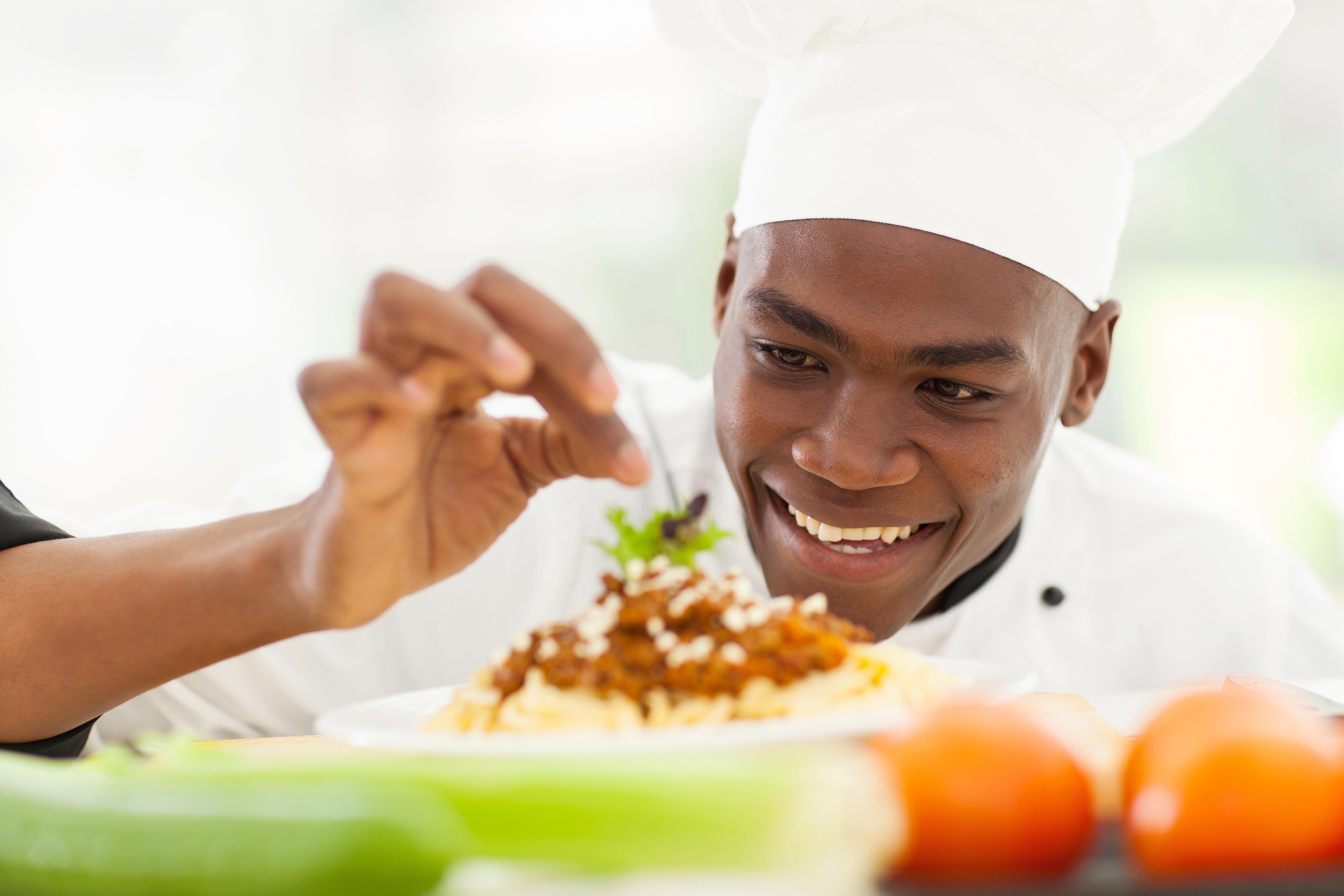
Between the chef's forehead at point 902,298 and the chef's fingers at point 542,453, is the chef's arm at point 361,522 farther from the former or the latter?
the chef's forehead at point 902,298

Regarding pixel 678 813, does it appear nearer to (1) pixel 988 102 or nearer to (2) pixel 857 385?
(2) pixel 857 385

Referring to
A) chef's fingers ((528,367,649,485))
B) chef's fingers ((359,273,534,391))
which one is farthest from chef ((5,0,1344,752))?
chef's fingers ((359,273,534,391))

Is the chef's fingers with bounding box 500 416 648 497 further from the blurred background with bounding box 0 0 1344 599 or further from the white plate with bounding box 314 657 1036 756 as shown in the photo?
the blurred background with bounding box 0 0 1344 599

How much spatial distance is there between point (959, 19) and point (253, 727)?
1.57m

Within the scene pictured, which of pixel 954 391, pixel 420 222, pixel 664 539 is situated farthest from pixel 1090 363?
pixel 420 222

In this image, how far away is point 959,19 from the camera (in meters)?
1.65

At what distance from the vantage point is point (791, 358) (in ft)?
5.57

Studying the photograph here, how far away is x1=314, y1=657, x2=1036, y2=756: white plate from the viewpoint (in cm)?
79

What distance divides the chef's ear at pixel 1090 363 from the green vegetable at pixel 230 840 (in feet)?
4.80

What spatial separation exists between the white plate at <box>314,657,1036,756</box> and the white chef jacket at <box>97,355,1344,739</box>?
106 cm

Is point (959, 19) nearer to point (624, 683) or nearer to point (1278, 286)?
point (624, 683)

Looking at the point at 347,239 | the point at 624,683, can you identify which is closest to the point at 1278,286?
the point at 347,239

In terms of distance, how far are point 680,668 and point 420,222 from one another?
196 inches

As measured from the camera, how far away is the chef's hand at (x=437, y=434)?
1.03 m
